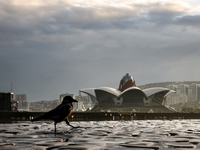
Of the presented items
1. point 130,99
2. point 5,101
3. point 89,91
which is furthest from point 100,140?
point 89,91

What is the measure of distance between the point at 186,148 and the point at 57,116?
6.28 m

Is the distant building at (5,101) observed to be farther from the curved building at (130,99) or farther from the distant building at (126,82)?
the distant building at (126,82)

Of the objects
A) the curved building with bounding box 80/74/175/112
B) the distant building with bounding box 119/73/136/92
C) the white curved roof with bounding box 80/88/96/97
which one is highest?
the distant building with bounding box 119/73/136/92

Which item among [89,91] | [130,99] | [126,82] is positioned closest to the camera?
[130,99]

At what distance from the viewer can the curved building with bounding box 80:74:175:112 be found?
112 metres

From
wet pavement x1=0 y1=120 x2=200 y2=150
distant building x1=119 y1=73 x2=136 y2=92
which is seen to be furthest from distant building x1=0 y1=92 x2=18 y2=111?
distant building x1=119 y1=73 x2=136 y2=92

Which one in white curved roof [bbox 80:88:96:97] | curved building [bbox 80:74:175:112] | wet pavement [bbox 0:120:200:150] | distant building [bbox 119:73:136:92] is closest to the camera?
A: wet pavement [bbox 0:120:200:150]

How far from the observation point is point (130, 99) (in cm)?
11319

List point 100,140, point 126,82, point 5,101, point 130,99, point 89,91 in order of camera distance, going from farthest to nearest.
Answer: point 126,82 < point 89,91 < point 130,99 < point 5,101 < point 100,140

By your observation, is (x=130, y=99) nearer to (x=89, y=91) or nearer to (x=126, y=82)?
(x=89, y=91)

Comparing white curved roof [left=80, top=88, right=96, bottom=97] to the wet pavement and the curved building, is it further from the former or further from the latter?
the wet pavement

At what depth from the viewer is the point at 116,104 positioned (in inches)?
4496

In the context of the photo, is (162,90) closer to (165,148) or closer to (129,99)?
(129,99)

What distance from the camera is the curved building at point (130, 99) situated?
368ft
